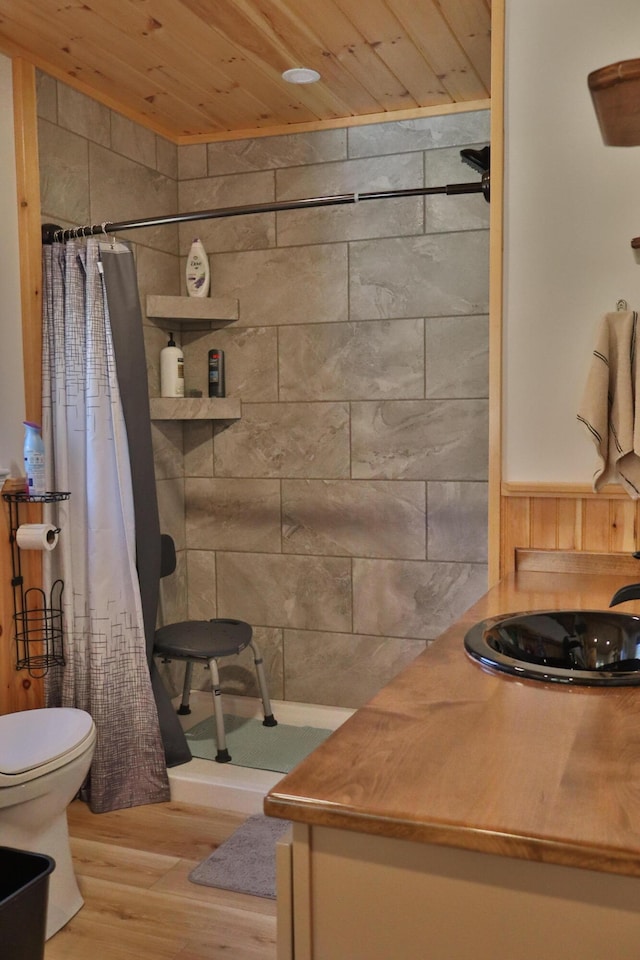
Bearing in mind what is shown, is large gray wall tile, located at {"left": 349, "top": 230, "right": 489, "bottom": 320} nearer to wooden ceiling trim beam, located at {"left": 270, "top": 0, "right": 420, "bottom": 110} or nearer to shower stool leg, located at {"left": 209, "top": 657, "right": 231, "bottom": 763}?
wooden ceiling trim beam, located at {"left": 270, "top": 0, "right": 420, "bottom": 110}

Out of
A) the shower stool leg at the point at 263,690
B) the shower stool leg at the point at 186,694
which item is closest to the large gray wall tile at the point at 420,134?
the shower stool leg at the point at 263,690

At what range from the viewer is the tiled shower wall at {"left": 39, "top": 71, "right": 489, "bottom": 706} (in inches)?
136

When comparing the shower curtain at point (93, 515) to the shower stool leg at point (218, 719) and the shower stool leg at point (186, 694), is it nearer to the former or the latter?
the shower stool leg at point (218, 719)

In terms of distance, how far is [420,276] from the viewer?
351 centimetres

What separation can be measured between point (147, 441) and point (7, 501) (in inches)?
21.1

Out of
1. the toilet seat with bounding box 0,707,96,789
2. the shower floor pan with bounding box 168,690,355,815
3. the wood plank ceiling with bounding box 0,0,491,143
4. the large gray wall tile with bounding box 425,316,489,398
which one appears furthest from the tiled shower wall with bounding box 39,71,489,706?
the toilet seat with bounding box 0,707,96,789

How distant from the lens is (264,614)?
386cm

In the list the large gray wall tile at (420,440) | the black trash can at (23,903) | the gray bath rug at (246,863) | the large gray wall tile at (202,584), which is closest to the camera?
the black trash can at (23,903)

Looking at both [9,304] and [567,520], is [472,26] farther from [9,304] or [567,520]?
[9,304]

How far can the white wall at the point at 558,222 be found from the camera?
84.5 inches

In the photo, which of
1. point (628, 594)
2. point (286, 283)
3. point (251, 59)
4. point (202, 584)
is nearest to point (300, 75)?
point (251, 59)

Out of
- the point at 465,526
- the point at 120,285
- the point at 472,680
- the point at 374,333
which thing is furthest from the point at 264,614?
the point at 472,680

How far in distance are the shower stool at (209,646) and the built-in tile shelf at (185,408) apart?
19.9 inches

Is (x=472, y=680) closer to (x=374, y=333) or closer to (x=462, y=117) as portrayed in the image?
(x=374, y=333)
